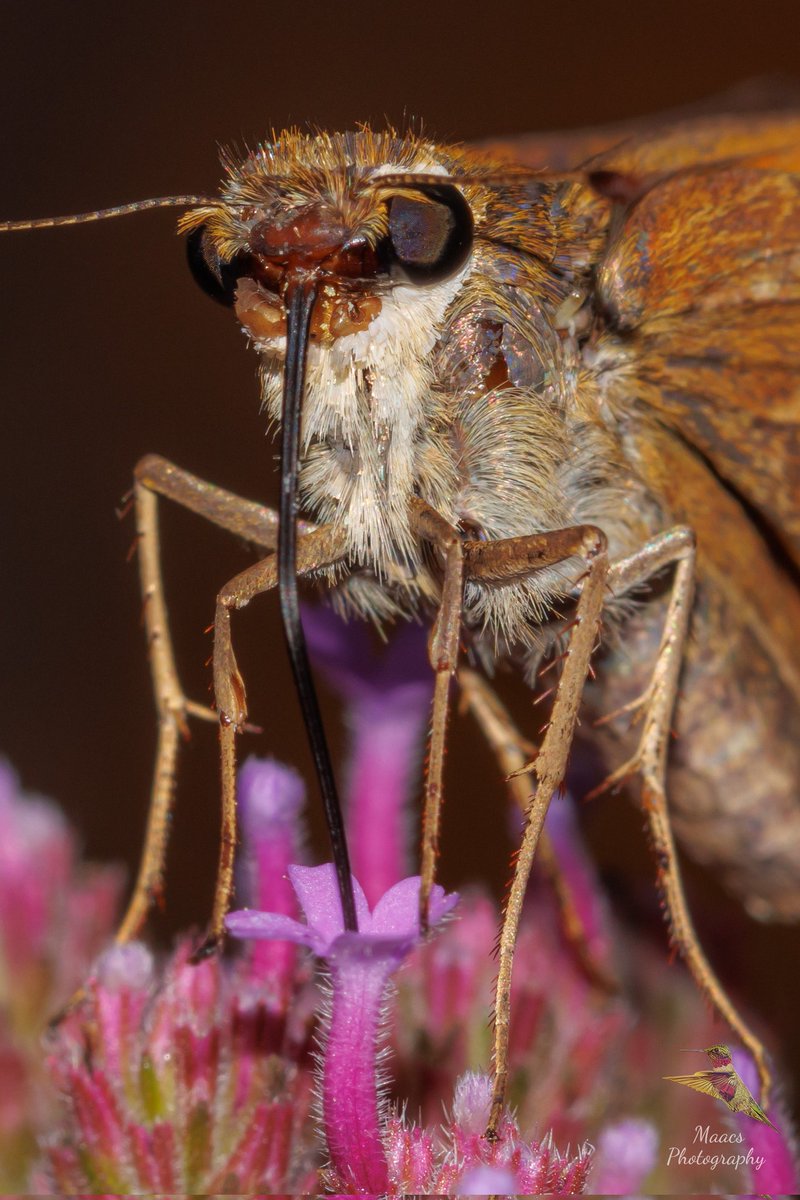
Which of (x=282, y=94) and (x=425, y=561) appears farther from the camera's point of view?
(x=282, y=94)

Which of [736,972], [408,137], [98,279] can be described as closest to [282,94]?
[98,279]

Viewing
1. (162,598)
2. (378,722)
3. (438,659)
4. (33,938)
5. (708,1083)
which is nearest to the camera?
(438,659)

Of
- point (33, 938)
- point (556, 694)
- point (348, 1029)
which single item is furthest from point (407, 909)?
→ point (33, 938)

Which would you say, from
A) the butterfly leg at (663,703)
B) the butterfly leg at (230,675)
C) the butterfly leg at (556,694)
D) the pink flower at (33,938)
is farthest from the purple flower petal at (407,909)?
the pink flower at (33,938)

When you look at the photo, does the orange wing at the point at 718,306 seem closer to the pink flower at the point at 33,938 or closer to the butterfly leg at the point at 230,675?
the butterfly leg at the point at 230,675

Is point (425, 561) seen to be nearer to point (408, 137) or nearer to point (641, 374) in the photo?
point (641, 374)

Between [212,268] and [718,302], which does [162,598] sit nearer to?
[212,268]

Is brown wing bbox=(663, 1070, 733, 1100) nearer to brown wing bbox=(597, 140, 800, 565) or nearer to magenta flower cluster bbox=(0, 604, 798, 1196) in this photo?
magenta flower cluster bbox=(0, 604, 798, 1196)

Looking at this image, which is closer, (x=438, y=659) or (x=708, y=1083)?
(x=438, y=659)
